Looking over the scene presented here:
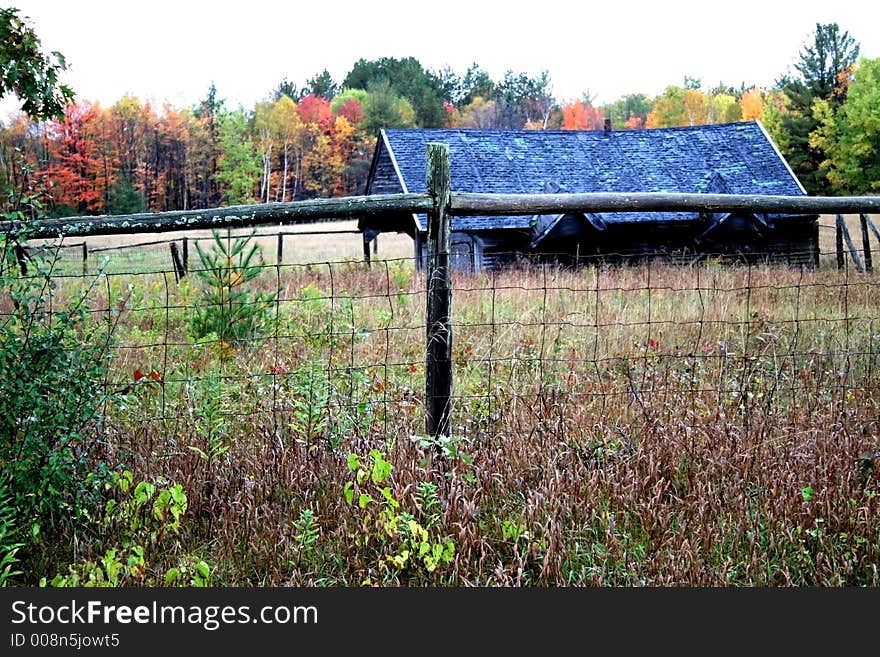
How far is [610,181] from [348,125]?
47.7 meters

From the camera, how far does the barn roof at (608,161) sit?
23.2 m

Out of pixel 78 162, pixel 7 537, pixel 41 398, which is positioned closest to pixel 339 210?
pixel 41 398

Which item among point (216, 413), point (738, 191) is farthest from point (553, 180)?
point (216, 413)

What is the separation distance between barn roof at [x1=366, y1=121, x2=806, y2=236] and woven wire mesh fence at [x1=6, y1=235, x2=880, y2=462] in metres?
12.1

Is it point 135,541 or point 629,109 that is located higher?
point 629,109

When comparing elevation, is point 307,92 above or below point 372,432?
above

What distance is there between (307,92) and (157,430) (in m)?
81.2

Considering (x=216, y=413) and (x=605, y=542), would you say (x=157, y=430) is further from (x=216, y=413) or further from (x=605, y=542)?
(x=605, y=542)

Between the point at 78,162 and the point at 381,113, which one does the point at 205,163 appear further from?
the point at 381,113

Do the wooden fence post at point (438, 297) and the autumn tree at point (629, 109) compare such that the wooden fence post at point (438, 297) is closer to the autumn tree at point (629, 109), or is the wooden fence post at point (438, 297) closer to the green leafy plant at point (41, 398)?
the green leafy plant at point (41, 398)

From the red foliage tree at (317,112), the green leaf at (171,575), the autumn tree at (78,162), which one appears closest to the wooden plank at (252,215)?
the green leaf at (171,575)

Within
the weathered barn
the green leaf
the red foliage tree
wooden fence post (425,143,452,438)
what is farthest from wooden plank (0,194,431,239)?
the red foliage tree

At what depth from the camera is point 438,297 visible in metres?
4.65

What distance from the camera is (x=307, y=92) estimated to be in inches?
3214
